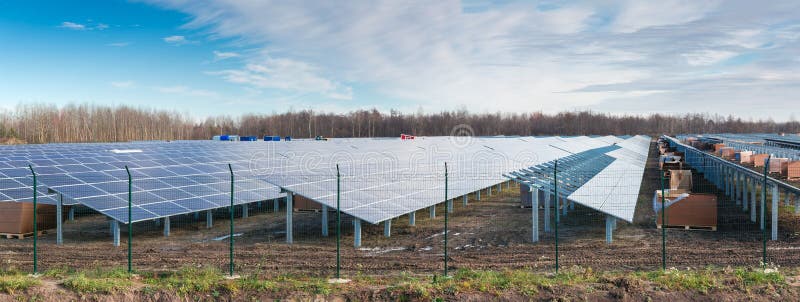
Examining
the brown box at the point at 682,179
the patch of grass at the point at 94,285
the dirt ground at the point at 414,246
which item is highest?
the brown box at the point at 682,179

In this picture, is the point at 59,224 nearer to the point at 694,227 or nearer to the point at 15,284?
the point at 15,284

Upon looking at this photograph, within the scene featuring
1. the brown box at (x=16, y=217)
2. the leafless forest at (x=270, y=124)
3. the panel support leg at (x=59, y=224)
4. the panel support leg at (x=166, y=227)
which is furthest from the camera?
the leafless forest at (x=270, y=124)

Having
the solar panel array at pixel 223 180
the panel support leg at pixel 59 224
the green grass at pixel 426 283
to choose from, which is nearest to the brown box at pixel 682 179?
the solar panel array at pixel 223 180

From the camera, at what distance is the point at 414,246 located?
53.1 ft

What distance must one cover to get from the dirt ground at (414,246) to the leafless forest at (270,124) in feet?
232

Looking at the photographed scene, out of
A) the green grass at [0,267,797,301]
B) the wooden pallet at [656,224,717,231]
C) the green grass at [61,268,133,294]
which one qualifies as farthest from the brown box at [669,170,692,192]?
the green grass at [61,268,133,294]

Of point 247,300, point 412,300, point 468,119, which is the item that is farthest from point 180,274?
point 468,119

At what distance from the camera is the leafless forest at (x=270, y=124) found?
102500 millimetres

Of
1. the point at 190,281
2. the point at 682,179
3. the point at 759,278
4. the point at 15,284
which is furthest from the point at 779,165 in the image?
the point at 15,284

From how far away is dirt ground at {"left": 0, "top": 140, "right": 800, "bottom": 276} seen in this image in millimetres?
13133

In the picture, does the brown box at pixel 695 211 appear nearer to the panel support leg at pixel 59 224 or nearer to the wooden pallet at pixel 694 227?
the wooden pallet at pixel 694 227

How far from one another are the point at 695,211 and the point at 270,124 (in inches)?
4455

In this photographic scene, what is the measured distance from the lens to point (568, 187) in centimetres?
2031

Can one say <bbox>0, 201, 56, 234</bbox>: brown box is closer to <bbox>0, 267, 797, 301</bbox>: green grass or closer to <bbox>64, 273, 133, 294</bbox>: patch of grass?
<bbox>0, 267, 797, 301</bbox>: green grass
